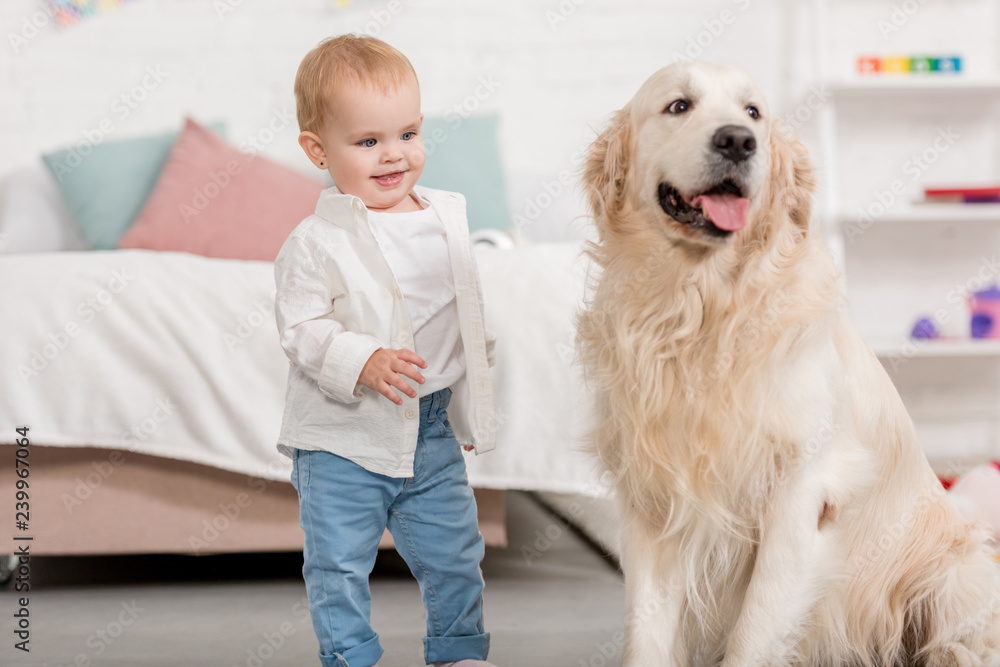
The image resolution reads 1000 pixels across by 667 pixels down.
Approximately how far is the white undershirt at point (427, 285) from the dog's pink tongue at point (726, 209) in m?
0.35

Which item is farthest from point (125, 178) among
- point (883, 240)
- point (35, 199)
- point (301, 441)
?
point (883, 240)

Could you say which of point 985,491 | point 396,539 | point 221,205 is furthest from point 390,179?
point 221,205

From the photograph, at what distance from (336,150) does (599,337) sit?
414 millimetres

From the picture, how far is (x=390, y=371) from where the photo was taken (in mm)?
992

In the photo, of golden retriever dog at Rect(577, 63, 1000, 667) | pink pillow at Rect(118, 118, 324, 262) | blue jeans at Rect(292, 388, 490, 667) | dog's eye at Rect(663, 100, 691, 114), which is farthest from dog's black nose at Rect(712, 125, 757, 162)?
pink pillow at Rect(118, 118, 324, 262)

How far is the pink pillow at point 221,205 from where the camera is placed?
8.07ft

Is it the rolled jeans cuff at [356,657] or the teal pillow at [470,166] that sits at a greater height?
the teal pillow at [470,166]

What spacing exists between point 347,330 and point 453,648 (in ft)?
1.50

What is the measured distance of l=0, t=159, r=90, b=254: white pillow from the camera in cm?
261

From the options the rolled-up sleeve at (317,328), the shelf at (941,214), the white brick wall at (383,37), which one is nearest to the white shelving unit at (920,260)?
the shelf at (941,214)

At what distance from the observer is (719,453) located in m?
1.01

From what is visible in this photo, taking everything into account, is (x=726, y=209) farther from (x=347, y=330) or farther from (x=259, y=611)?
(x=259, y=611)

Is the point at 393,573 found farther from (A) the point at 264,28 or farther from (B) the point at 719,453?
(A) the point at 264,28

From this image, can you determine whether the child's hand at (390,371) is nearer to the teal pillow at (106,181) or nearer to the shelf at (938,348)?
the teal pillow at (106,181)
